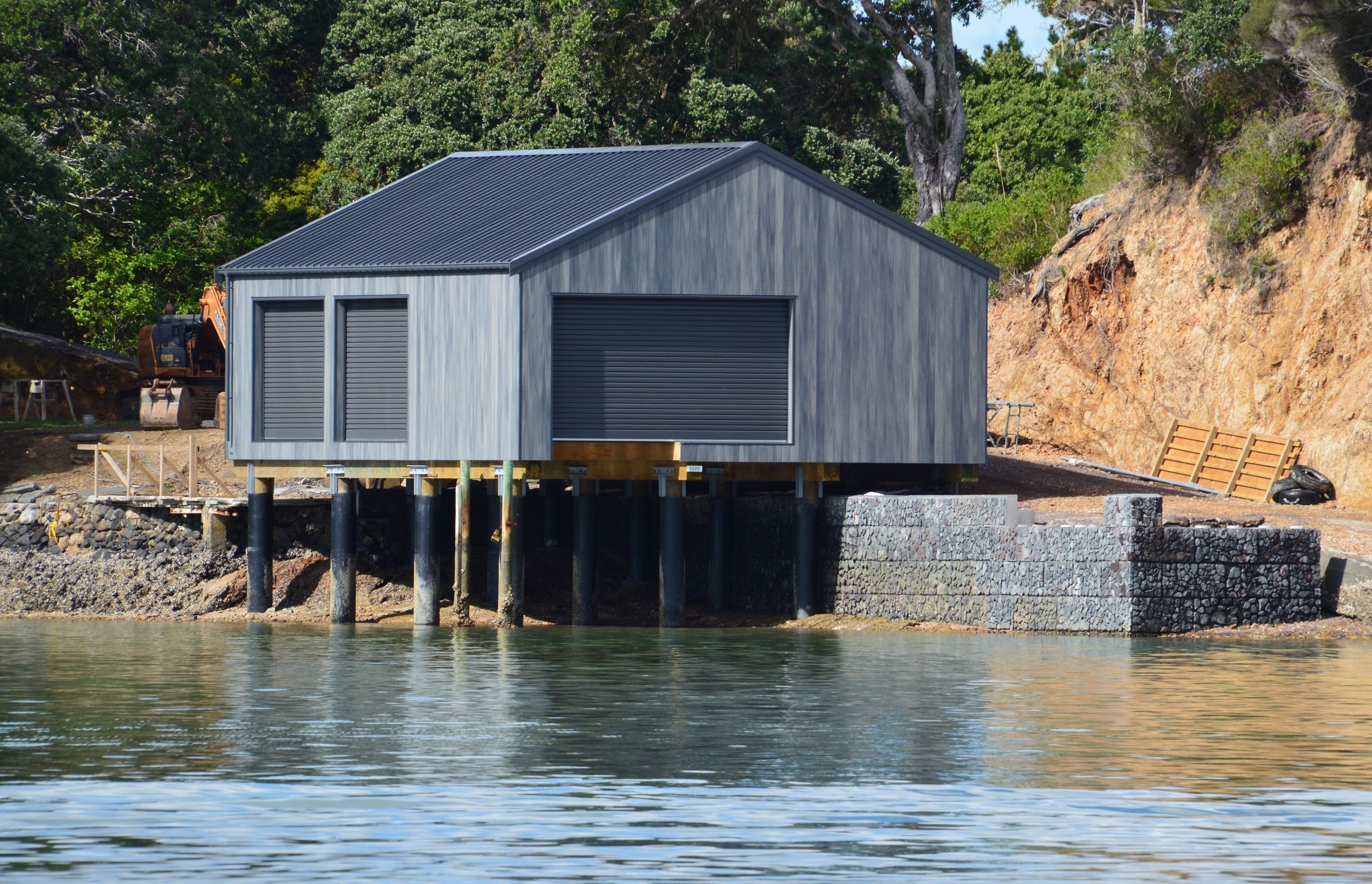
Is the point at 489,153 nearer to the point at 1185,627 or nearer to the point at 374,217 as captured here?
the point at 374,217

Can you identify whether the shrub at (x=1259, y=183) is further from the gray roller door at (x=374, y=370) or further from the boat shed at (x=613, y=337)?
the gray roller door at (x=374, y=370)

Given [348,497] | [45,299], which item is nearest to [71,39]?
[45,299]

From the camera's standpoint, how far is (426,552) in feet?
109

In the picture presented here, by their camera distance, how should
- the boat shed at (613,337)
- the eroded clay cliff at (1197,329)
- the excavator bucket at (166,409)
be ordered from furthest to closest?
the excavator bucket at (166,409)
the eroded clay cliff at (1197,329)
the boat shed at (613,337)

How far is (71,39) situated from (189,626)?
73.1 ft

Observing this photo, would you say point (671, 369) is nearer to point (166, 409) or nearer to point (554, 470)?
point (554, 470)

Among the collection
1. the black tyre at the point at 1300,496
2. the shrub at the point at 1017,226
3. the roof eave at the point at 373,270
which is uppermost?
the shrub at the point at 1017,226

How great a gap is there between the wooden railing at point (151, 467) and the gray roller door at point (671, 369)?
8.48m

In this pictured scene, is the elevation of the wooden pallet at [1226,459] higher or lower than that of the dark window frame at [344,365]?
lower

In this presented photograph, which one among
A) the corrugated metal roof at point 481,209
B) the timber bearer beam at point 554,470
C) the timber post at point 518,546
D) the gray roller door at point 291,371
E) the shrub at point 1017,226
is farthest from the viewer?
the shrub at point 1017,226

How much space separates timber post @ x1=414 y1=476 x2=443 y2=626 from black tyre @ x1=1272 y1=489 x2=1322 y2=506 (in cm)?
1937

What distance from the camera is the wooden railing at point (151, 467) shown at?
37.2m

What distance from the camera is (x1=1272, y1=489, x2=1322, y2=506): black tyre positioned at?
42094 millimetres

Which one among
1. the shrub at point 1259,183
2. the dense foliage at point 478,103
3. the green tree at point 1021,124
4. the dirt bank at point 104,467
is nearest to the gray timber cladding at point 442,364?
the dirt bank at point 104,467
